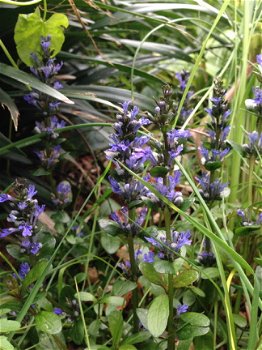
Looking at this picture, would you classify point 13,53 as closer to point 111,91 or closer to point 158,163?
point 111,91

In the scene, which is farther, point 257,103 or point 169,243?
point 257,103

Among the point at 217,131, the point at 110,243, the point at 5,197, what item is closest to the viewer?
the point at 5,197

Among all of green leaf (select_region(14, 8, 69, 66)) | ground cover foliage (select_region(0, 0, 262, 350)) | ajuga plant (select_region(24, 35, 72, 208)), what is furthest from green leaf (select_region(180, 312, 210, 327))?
green leaf (select_region(14, 8, 69, 66))

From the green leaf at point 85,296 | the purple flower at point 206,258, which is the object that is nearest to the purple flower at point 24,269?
the green leaf at point 85,296

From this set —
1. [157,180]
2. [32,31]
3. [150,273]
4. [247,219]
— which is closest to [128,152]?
[157,180]

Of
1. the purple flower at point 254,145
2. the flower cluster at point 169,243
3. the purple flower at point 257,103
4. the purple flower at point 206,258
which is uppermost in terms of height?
the purple flower at point 257,103

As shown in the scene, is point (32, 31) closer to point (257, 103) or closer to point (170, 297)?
point (257, 103)

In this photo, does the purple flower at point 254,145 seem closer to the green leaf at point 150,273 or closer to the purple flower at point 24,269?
the green leaf at point 150,273
